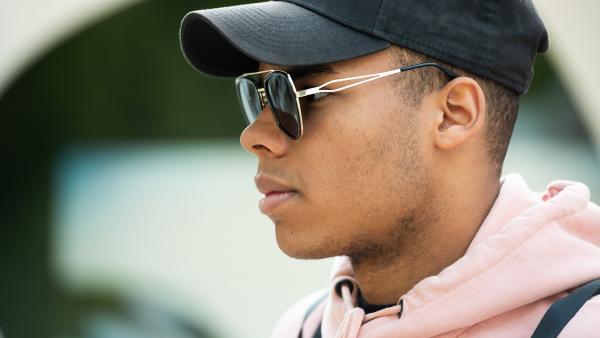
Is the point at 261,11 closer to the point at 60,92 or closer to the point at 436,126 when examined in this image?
the point at 436,126

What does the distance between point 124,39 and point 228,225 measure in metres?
1.85

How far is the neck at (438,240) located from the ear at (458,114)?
0.12m

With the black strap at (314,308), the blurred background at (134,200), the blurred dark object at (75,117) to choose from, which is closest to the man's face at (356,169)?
the black strap at (314,308)

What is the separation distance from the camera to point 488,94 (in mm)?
2150

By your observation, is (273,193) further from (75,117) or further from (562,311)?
(75,117)

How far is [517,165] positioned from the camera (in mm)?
7250

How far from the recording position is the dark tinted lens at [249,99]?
2316 millimetres

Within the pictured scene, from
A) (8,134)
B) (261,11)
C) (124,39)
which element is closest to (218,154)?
(124,39)

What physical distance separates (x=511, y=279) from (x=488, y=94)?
52cm

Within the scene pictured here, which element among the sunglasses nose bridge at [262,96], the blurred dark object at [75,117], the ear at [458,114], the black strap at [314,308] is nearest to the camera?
the ear at [458,114]

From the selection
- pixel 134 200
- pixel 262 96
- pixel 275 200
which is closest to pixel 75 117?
pixel 134 200

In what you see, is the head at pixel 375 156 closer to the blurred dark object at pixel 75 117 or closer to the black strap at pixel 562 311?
the black strap at pixel 562 311

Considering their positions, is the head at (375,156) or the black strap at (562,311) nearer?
the black strap at (562,311)

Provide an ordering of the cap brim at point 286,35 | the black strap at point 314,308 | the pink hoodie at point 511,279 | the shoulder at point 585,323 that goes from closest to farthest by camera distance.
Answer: the shoulder at point 585,323
the pink hoodie at point 511,279
the cap brim at point 286,35
the black strap at point 314,308
